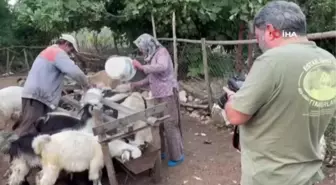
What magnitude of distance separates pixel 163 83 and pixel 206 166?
50.5 inches

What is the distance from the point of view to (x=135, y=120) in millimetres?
4379

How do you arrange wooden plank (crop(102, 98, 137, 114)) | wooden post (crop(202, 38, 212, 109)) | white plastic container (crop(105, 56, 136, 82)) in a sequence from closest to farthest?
wooden plank (crop(102, 98, 137, 114)) < white plastic container (crop(105, 56, 136, 82)) < wooden post (crop(202, 38, 212, 109))

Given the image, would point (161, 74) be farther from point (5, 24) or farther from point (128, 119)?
point (5, 24)

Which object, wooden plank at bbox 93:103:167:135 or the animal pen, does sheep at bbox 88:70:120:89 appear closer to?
the animal pen

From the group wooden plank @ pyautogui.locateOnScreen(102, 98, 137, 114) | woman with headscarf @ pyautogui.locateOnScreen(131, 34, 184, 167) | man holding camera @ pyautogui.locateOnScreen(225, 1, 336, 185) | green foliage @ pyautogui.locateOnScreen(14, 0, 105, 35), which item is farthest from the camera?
green foliage @ pyautogui.locateOnScreen(14, 0, 105, 35)

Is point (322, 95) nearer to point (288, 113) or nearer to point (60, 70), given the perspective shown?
point (288, 113)

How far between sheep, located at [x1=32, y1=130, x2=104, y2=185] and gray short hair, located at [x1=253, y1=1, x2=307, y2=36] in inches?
104

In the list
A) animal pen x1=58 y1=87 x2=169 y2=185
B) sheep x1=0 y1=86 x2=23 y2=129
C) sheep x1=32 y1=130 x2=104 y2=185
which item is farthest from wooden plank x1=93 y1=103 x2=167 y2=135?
sheep x1=0 y1=86 x2=23 y2=129

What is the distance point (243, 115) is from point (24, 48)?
42.0 ft

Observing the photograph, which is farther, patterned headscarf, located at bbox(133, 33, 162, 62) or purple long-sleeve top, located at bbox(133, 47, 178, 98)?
patterned headscarf, located at bbox(133, 33, 162, 62)

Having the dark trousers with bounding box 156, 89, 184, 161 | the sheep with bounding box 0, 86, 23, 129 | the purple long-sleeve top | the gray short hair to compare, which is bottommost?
the dark trousers with bounding box 156, 89, 184, 161

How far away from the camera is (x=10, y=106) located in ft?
19.0

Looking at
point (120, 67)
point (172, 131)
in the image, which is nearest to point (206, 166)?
point (172, 131)

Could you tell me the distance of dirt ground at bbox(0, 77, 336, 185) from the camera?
5.03 metres
